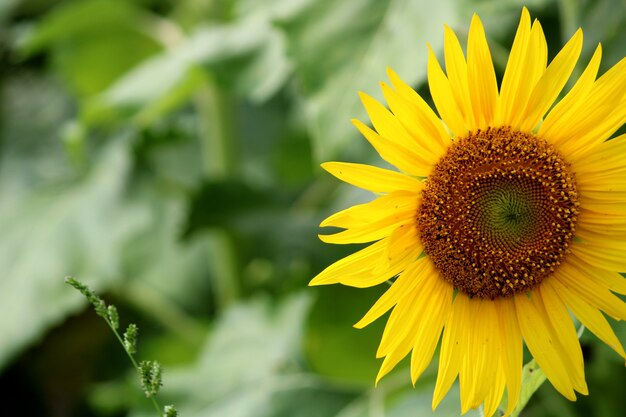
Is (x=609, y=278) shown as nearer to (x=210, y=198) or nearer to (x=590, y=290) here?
(x=590, y=290)

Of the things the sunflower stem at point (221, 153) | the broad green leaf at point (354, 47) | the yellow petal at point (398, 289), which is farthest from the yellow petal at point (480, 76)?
the sunflower stem at point (221, 153)

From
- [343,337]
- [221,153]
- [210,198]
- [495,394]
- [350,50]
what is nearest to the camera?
[495,394]

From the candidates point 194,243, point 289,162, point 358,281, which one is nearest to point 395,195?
point 358,281

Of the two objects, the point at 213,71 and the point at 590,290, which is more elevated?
the point at 213,71

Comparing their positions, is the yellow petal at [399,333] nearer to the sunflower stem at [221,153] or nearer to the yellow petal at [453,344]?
the yellow petal at [453,344]

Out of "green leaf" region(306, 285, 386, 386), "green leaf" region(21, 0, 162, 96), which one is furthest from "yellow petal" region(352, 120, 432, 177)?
"green leaf" region(21, 0, 162, 96)

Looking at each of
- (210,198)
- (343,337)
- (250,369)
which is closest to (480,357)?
(343,337)
